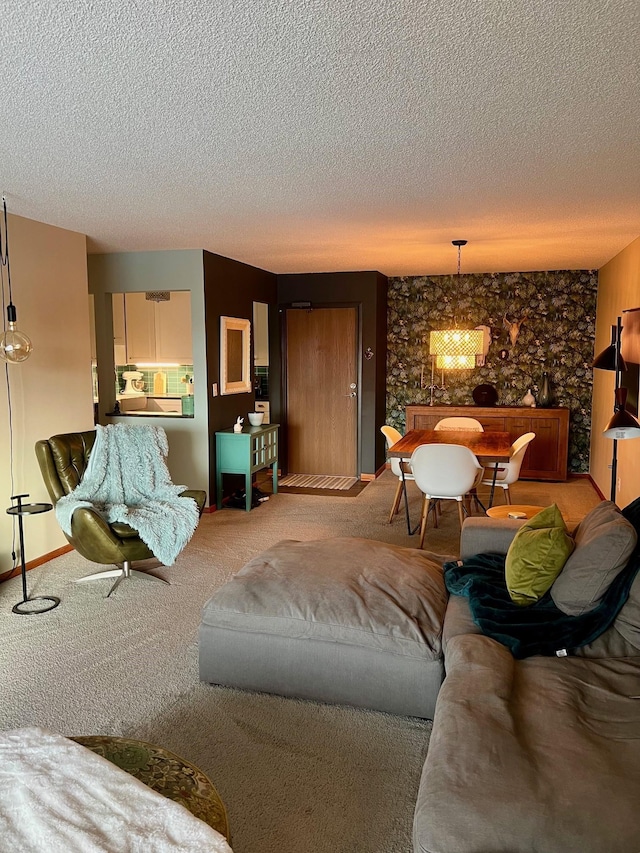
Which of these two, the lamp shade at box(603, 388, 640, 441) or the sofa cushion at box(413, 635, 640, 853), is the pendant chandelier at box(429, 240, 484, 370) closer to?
the lamp shade at box(603, 388, 640, 441)

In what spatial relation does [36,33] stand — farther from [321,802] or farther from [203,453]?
[203,453]

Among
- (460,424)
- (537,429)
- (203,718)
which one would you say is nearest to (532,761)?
(203,718)

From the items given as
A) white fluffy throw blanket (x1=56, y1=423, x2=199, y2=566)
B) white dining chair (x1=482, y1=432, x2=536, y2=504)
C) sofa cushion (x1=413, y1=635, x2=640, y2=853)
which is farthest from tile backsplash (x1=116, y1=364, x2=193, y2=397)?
sofa cushion (x1=413, y1=635, x2=640, y2=853)

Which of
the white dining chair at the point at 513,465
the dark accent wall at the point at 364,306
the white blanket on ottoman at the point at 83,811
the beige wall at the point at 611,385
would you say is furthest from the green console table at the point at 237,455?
the white blanket on ottoman at the point at 83,811

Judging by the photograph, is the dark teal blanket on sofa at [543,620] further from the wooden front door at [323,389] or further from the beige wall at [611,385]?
the wooden front door at [323,389]

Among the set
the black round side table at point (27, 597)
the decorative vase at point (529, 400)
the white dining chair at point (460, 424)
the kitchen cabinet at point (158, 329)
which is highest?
the kitchen cabinet at point (158, 329)

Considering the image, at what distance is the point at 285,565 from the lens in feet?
10.3

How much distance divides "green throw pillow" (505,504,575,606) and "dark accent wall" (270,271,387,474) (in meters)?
4.74


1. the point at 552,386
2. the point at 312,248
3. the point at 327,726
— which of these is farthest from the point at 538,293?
the point at 327,726

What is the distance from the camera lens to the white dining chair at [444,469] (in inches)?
184

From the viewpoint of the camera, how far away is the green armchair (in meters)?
3.74

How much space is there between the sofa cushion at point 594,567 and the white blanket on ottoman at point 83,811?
1.58 metres

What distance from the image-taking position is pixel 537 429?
728 cm

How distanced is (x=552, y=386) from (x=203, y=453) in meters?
4.14
